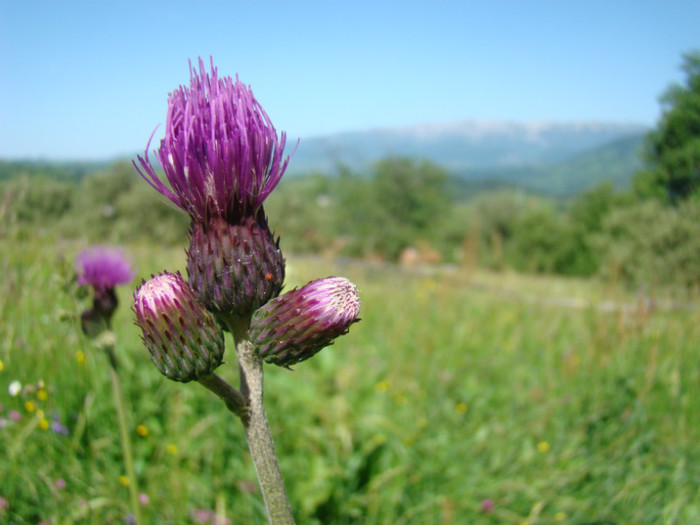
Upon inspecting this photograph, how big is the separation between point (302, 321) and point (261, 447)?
0.26 m

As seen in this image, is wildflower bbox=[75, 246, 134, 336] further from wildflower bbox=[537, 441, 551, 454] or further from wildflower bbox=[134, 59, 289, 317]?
wildflower bbox=[537, 441, 551, 454]

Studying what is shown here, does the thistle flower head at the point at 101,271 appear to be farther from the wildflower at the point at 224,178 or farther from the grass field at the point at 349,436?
the wildflower at the point at 224,178

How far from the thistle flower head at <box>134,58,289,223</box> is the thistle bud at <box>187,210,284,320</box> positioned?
8 centimetres

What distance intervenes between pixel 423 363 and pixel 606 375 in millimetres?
1550

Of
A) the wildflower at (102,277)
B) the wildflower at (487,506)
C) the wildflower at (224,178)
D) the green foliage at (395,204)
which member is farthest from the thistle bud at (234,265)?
the green foliage at (395,204)

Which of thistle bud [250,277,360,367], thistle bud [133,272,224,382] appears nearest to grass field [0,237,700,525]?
thistle bud [133,272,224,382]

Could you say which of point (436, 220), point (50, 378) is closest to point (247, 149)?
point (50, 378)

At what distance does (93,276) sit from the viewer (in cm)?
211

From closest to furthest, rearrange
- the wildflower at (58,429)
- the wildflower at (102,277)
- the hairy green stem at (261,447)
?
1. the hairy green stem at (261,447)
2. the wildflower at (102,277)
3. the wildflower at (58,429)

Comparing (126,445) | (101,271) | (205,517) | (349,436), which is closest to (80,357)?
(101,271)

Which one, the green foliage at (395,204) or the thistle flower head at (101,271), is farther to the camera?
the green foliage at (395,204)

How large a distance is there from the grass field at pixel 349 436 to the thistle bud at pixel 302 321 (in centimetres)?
120

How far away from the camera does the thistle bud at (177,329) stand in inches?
41.4

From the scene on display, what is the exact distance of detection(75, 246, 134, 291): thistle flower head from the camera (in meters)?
2.11
